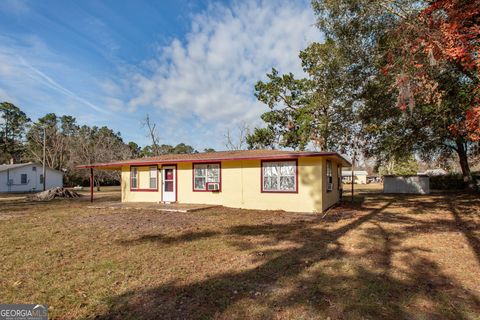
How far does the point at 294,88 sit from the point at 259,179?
50.7 ft

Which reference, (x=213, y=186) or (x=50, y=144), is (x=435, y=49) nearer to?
(x=213, y=186)

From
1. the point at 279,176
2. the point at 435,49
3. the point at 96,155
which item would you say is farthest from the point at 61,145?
the point at 435,49

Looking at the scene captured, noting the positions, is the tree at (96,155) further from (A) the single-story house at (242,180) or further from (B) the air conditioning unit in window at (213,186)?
(B) the air conditioning unit in window at (213,186)

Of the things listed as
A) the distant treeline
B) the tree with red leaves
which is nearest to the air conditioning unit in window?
the tree with red leaves

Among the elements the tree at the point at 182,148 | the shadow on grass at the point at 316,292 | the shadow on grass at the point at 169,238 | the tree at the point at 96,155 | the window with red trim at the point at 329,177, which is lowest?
the shadow on grass at the point at 316,292

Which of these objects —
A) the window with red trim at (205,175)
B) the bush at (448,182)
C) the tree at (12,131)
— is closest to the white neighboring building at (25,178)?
the tree at (12,131)

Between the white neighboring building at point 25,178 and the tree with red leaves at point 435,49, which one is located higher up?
the tree with red leaves at point 435,49

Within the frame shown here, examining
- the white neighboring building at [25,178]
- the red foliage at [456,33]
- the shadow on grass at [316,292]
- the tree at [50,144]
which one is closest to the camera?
the shadow on grass at [316,292]

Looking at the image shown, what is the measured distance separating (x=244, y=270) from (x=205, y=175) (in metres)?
10.00

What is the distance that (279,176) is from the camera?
1309 centimetres

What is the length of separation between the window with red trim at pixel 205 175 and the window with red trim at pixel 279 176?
2.51 m

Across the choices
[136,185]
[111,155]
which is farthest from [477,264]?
[111,155]

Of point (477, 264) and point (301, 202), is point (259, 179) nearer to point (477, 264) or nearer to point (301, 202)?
point (301, 202)

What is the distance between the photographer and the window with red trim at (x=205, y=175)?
48.0 feet
